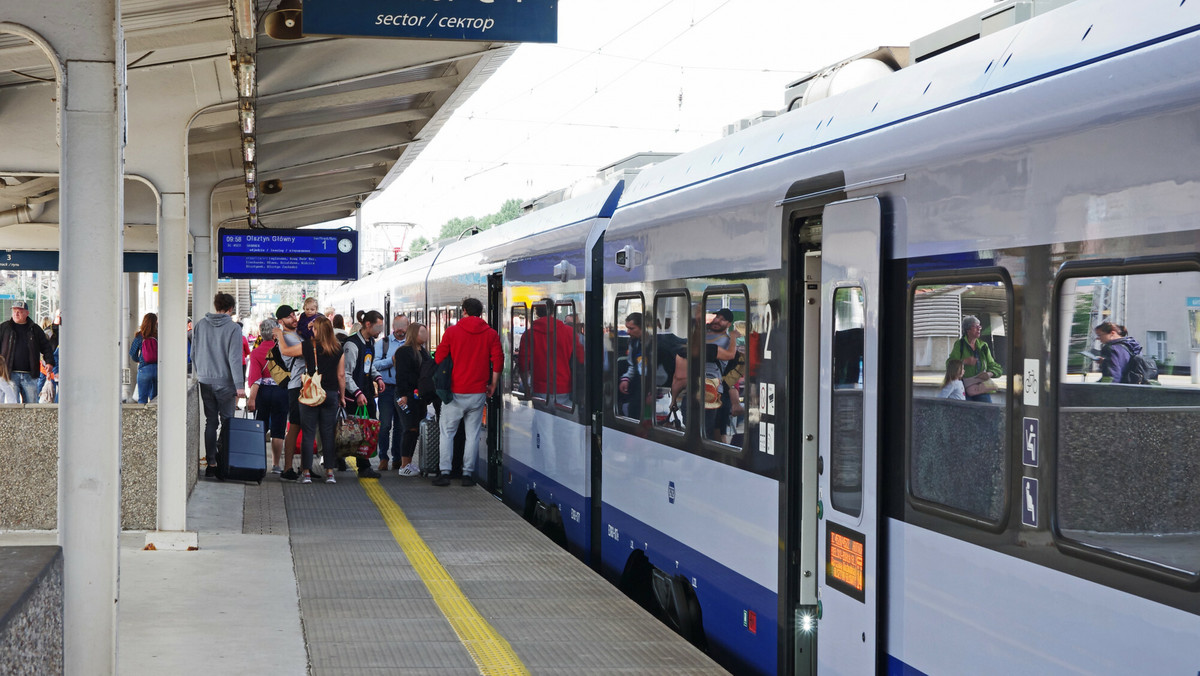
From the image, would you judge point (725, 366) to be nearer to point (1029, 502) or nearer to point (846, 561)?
point (846, 561)

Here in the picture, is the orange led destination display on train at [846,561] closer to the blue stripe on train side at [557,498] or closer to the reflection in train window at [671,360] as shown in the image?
the reflection in train window at [671,360]

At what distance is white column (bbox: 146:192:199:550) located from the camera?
8.71 m

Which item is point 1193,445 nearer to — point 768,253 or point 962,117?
point 962,117

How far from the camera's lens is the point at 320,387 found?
1222cm

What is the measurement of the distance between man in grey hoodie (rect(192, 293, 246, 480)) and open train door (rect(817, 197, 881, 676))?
781 centimetres

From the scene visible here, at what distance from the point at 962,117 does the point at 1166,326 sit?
1.19m

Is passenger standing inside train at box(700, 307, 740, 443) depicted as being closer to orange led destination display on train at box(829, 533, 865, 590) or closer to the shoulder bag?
orange led destination display on train at box(829, 533, 865, 590)

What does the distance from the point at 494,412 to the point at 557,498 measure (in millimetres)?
3123

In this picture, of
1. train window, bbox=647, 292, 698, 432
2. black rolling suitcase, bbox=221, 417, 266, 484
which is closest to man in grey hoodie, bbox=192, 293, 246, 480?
black rolling suitcase, bbox=221, 417, 266, 484

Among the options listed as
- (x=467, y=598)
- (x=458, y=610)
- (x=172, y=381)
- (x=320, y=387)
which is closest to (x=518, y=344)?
(x=320, y=387)

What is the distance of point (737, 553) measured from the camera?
5.82 meters

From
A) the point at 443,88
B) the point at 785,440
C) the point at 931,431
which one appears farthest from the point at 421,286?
the point at 931,431

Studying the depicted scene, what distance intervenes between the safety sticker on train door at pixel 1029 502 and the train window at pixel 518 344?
24.6ft

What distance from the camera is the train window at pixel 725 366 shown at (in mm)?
5812
